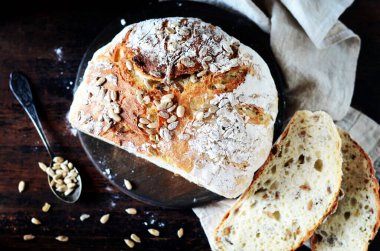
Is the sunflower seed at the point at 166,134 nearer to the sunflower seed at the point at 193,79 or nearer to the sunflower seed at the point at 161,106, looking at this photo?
the sunflower seed at the point at 161,106

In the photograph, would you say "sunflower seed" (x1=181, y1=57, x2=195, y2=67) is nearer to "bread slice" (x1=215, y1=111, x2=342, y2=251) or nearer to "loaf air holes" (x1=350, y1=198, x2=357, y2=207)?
"bread slice" (x1=215, y1=111, x2=342, y2=251)

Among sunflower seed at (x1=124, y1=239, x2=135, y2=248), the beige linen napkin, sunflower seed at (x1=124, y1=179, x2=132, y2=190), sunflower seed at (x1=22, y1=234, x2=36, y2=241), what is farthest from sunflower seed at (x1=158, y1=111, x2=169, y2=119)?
sunflower seed at (x1=22, y1=234, x2=36, y2=241)

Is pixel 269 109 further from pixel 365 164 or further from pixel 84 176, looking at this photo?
pixel 84 176

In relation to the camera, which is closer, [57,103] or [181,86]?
[181,86]

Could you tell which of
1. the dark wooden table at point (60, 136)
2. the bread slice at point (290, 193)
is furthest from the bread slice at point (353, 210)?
the dark wooden table at point (60, 136)

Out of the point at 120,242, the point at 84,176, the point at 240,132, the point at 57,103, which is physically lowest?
the point at 120,242

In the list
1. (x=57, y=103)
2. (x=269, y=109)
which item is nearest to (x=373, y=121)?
(x=269, y=109)
